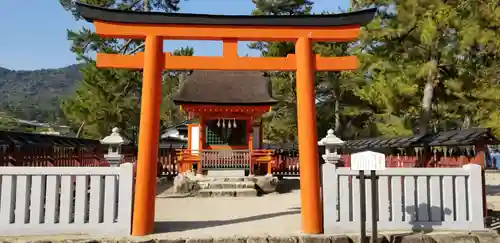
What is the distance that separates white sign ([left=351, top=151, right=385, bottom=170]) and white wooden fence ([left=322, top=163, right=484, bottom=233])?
71 centimetres

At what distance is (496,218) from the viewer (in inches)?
288

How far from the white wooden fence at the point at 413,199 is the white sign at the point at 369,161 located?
709mm

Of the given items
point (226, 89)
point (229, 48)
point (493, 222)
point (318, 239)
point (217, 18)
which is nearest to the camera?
point (318, 239)

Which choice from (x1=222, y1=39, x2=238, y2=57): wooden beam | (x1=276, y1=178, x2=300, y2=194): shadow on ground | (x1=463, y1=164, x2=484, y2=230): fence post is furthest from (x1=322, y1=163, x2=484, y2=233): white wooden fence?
(x1=276, y1=178, x2=300, y2=194): shadow on ground

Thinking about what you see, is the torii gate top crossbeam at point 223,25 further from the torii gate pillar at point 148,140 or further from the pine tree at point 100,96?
the pine tree at point 100,96

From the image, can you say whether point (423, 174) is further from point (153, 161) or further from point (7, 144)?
point (7, 144)

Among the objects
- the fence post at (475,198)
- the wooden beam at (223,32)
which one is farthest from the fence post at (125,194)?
the fence post at (475,198)

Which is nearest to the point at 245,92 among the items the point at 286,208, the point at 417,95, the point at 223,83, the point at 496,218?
the point at 223,83

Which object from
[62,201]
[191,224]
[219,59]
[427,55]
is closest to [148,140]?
[62,201]

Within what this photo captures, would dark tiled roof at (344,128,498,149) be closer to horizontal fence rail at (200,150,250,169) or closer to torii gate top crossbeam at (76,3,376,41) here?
torii gate top crossbeam at (76,3,376,41)

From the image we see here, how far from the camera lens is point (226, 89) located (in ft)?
53.1

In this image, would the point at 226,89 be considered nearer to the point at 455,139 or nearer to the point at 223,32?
the point at 223,32

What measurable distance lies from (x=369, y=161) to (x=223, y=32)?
336 centimetres

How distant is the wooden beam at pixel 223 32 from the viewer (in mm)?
6387
